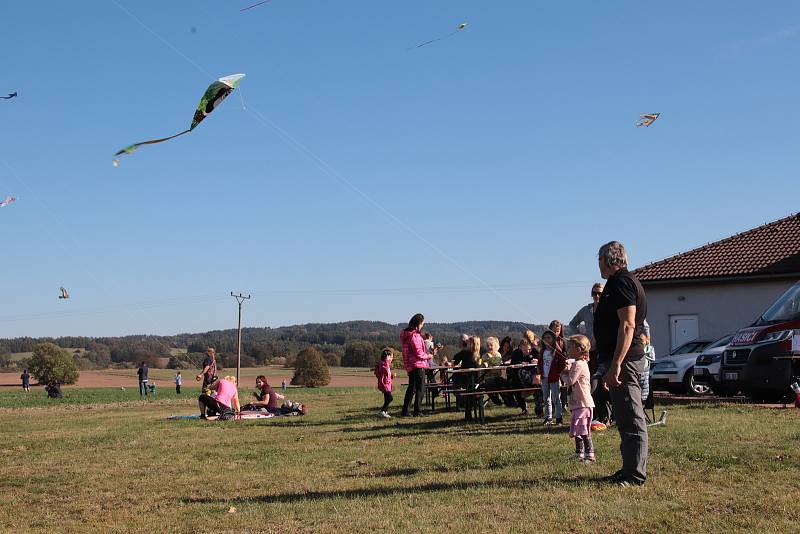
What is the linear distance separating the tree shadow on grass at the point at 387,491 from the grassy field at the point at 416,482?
0.06 ft

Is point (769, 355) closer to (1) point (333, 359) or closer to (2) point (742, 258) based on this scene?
(2) point (742, 258)

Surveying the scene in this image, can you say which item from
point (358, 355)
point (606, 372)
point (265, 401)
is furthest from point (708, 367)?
point (358, 355)

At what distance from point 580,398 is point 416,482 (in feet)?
6.22

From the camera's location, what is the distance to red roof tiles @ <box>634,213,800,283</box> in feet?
85.9

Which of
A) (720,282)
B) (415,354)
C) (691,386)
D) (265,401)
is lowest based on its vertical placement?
(265,401)

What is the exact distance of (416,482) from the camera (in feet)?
25.5

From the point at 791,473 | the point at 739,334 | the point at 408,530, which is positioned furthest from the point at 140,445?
the point at 739,334

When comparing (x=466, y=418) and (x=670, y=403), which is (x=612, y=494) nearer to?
(x=466, y=418)

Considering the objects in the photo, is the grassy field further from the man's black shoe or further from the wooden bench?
the wooden bench

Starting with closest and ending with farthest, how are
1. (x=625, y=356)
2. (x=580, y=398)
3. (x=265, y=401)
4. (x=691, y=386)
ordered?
(x=625, y=356) < (x=580, y=398) < (x=265, y=401) < (x=691, y=386)

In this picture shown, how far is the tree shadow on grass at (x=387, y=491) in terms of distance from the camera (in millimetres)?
7238

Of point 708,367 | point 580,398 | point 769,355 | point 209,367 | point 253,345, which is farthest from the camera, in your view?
point 253,345

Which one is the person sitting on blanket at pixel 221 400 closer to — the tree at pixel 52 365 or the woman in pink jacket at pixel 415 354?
the woman in pink jacket at pixel 415 354

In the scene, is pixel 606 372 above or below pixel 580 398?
above
